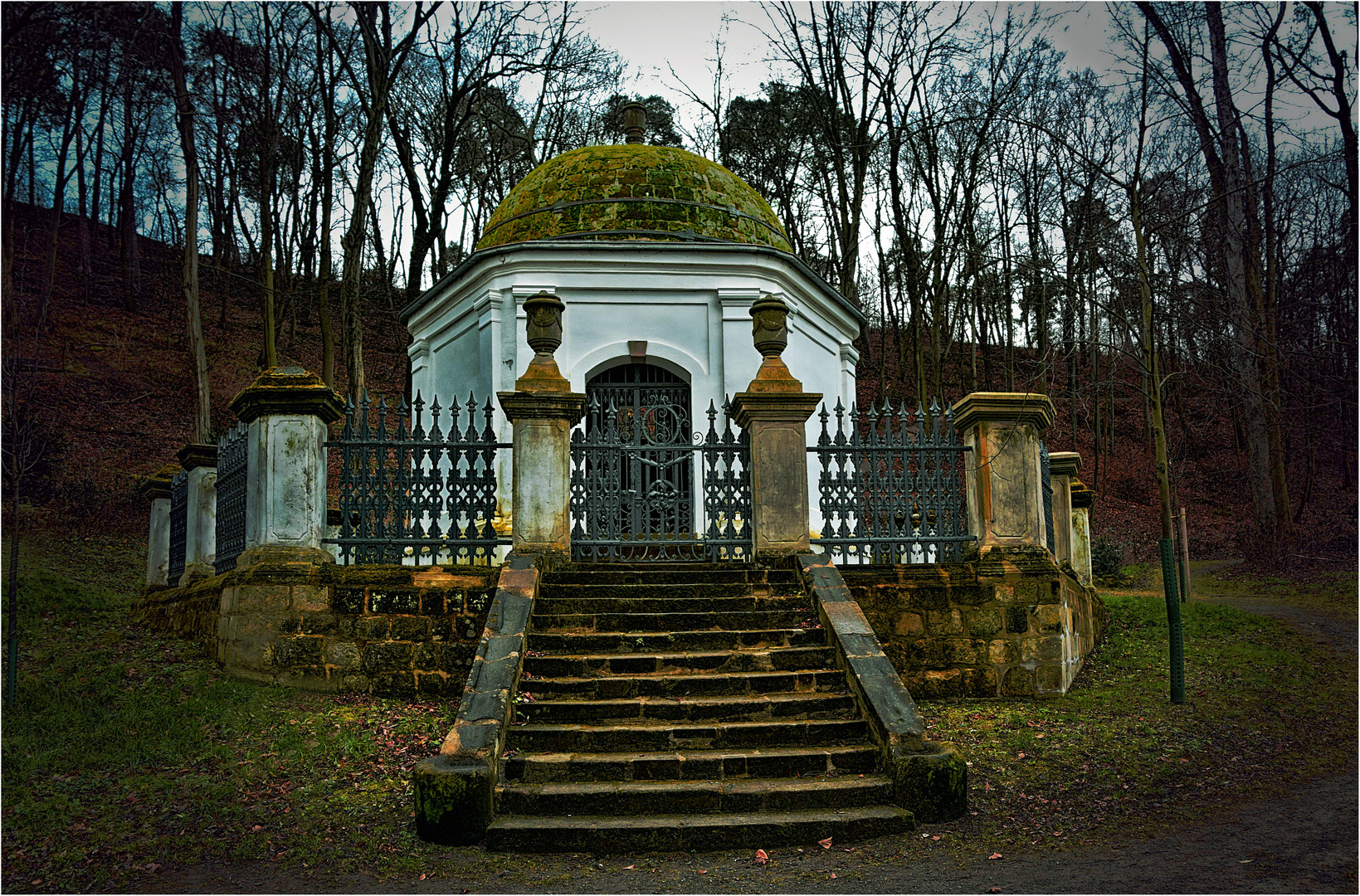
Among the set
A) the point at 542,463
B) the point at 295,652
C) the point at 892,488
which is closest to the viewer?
the point at 295,652

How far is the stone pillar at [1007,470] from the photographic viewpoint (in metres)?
8.37

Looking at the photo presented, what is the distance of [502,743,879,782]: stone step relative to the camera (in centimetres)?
576

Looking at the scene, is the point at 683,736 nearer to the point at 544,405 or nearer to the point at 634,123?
the point at 544,405

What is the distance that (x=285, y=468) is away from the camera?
25.5ft

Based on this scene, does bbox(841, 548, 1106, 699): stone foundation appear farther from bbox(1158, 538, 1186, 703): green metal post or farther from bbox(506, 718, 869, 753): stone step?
bbox(506, 718, 869, 753): stone step

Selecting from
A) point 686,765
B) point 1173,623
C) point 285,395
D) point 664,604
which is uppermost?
point 285,395

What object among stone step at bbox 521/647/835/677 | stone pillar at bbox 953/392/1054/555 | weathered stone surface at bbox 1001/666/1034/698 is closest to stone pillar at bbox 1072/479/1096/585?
stone pillar at bbox 953/392/1054/555

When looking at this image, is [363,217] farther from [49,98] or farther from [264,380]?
[264,380]

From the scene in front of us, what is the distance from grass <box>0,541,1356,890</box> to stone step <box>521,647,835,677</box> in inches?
36.5

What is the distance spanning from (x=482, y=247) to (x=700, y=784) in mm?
8246

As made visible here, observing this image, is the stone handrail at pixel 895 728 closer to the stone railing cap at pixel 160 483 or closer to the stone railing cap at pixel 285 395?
the stone railing cap at pixel 285 395

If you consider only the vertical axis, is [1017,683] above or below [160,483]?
below

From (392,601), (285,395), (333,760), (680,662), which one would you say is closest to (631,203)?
(285,395)

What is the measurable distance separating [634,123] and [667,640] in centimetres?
857
